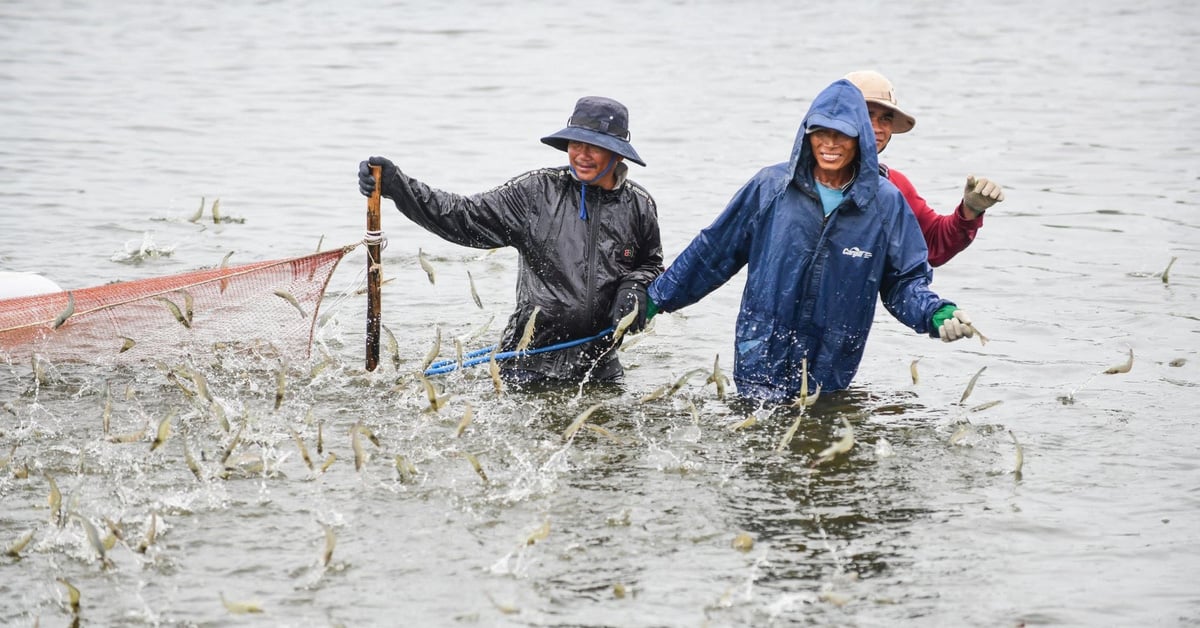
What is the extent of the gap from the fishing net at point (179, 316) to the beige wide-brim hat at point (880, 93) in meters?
2.76

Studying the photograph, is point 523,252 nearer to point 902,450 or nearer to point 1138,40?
point 902,450

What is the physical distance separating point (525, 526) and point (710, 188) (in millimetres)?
8420

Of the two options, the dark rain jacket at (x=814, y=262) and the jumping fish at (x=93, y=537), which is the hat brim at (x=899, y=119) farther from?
the jumping fish at (x=93, y=537)

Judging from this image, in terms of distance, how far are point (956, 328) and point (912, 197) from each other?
Answer: 1236 millimetres

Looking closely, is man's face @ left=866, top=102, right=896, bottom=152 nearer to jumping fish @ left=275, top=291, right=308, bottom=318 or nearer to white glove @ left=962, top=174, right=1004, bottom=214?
white glove @ left=962, top=174, right=1004, bottom=214

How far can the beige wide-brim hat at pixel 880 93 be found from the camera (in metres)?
6.91

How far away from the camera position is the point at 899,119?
7.03 m

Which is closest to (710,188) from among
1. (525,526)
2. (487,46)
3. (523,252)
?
(523,252)

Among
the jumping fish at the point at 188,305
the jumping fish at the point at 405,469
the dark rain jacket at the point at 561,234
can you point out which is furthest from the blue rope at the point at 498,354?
the jumping fish at the point at 188,305

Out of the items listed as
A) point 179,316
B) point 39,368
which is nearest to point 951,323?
point 179,316

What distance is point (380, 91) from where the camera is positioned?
1884cm

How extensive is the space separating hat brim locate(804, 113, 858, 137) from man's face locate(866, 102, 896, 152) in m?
0.74

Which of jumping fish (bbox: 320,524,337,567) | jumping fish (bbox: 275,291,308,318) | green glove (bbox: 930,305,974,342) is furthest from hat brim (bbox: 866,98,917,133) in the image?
jumping fish (bbox: 320,524,337,567)

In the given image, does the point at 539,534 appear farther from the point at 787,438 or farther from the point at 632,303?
the point at 632,303
